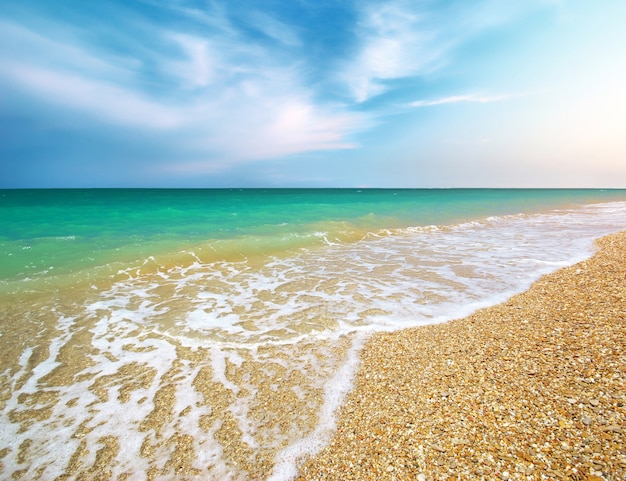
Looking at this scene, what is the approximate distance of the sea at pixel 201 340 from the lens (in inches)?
124

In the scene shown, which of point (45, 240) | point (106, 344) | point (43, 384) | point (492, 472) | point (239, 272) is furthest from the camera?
point (45, 240)

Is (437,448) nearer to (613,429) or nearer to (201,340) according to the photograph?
(613,429)

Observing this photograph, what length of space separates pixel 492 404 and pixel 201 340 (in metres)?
4.62

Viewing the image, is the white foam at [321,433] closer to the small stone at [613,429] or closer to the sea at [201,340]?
the sea at [201,340]

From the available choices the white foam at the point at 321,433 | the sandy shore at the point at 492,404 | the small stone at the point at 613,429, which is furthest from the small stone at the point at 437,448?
the small stone at the point at 613,429

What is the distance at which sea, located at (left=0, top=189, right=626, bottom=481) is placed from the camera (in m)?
3.16

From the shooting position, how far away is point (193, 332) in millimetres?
5840

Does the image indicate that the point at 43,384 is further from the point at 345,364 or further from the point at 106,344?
the point at 345,364

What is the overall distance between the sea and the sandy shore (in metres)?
0.49

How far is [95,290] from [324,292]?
258 inches

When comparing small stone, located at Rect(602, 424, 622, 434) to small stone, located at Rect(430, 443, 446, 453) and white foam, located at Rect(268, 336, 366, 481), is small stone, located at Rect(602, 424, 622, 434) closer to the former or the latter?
small stone, located at Rect(430, 443, 446, 453)

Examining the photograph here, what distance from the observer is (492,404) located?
123 inches

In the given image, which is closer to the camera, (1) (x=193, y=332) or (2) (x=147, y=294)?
(1) (x=193, y=332)

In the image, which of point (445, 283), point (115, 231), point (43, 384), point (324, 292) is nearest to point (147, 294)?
point (43, 384)
